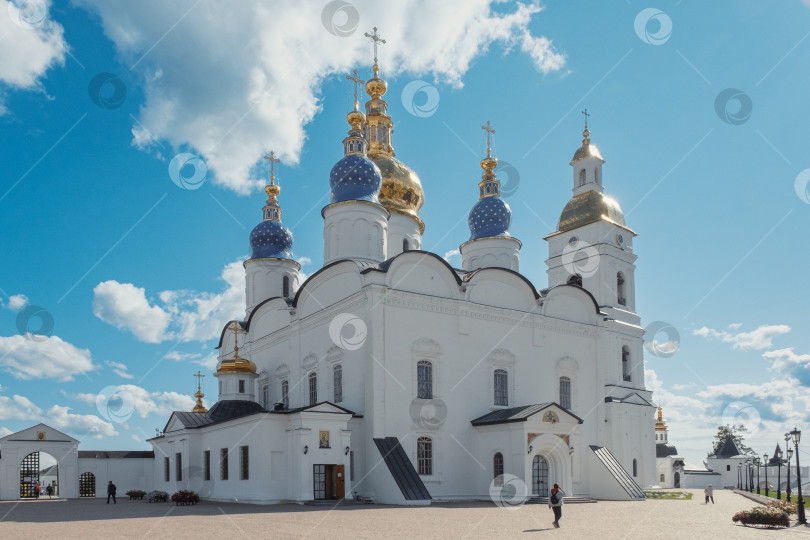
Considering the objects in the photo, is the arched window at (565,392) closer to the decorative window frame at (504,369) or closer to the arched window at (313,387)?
the decorative window frame at (504,369)

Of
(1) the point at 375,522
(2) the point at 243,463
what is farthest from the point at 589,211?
(1) the point at 375,522

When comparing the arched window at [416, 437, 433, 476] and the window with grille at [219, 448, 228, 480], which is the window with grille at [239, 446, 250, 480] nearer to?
the window with grille at [219, 448, 228, 480]

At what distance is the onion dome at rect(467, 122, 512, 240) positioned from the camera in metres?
29.7

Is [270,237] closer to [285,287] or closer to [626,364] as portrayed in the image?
[285,287]

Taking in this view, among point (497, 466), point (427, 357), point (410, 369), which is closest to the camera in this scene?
point (410, 369)

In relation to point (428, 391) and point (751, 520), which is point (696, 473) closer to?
point (428, 391)

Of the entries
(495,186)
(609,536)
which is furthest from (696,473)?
(609,536)

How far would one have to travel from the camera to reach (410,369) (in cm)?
2077

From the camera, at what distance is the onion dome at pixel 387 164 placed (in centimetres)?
2795

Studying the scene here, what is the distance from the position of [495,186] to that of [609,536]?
2079 centimetres

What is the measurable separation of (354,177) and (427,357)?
24.0 ft

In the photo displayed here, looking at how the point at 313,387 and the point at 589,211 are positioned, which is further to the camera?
the point at 589,211

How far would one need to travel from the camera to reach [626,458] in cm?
2631

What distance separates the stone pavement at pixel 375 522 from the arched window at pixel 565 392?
592 cm
